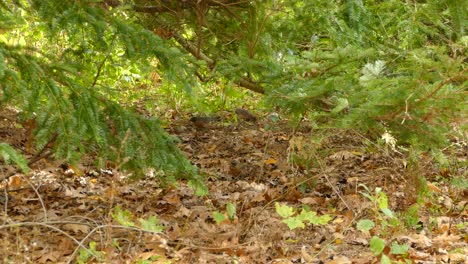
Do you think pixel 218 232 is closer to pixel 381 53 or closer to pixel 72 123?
pixel 72 123

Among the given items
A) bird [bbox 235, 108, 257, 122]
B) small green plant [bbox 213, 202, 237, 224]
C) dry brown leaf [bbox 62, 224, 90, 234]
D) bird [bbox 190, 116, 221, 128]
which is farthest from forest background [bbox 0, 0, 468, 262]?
bird [bbox 235, 108, 257, 122]

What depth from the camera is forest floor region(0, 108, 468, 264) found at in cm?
387

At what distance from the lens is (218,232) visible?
436 cm

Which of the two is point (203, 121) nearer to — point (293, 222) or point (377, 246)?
point (293, 222)

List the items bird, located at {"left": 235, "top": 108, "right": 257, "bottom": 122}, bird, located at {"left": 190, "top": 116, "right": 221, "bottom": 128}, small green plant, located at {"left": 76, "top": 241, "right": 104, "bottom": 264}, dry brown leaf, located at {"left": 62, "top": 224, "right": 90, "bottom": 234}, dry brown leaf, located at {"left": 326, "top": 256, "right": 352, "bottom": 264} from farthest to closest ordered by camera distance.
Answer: bird, located at {"left": 235, "top": 108, "right": 257, "bottom": 122}, bird, located at {"left": 190, "top": 116, "right": 221, "bottom": 128}, dry brown leaf, located at {"left": 62, "top": 224, "right": 90, "bottom": 234}, dry brown leaf, located at {"left": 326, "top": 256, "right": 352, "bottom": 264}, small green plant, located at {"left": 76, "top": 241, "right": 104, "bottom": 264}

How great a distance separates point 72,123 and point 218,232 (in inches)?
50.9

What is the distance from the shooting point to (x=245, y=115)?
9.01 m

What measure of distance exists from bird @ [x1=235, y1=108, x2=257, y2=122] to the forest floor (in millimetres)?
1403

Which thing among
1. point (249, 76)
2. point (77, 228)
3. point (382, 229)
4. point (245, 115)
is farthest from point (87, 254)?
point (245, 115)

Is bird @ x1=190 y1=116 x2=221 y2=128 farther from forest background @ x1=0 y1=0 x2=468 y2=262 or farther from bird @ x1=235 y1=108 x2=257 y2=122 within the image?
forest background @ x1=0 y1=0 x2=468 y2=262

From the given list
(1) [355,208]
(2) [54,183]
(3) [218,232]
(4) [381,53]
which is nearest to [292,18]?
(4) [381,53]

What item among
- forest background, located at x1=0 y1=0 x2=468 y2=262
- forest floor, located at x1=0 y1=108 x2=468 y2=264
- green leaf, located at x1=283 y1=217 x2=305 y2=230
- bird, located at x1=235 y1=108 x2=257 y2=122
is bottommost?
bird, located at x1=235 y1=108 x2=257 y2=122

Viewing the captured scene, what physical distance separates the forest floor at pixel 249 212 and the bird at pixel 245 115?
140 centimetres

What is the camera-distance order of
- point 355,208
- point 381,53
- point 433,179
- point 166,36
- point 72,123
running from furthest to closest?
1. point 166,36
2. point 433,179
3. point 381,53
4. point 355,208
5. point 72,123
